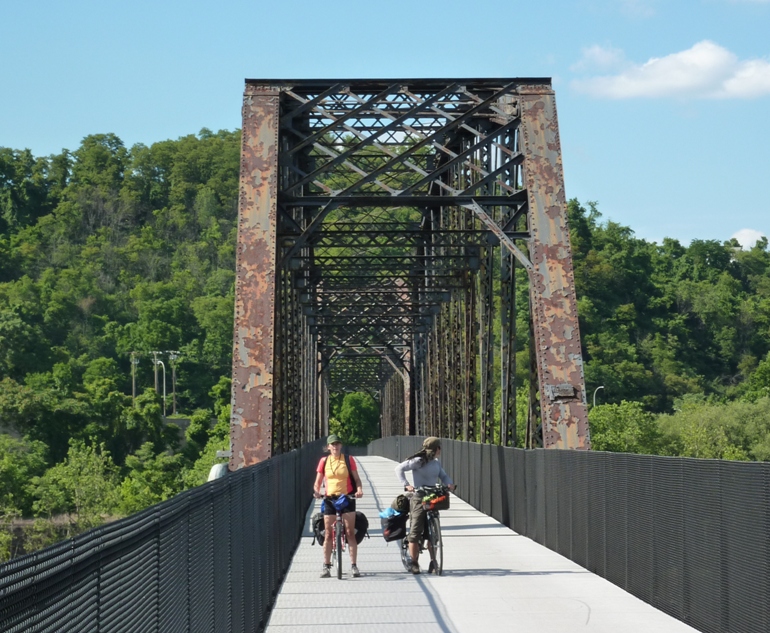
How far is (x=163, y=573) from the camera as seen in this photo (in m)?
5.71

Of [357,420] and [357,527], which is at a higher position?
[357,420]

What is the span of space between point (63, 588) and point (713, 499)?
6582 mm

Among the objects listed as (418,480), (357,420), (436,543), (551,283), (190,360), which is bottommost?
(436,543)

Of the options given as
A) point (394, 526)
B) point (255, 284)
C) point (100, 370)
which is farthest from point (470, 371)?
point (100, 370)

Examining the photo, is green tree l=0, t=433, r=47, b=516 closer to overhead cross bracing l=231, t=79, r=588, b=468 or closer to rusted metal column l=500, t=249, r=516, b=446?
overhead cross bracing l=231, t=79, r=588, b=468

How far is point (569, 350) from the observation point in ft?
59.3

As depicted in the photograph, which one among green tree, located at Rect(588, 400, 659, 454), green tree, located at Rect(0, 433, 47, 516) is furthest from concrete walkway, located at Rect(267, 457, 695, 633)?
green tree, located at Rect(0, 433, 47, 516)

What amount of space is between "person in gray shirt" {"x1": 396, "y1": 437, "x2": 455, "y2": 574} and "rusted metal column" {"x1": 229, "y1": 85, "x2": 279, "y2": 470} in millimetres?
3720

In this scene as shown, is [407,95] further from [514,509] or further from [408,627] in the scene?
[408,627]

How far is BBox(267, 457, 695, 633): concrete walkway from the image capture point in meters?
10.4

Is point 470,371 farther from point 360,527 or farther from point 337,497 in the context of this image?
point 337,497

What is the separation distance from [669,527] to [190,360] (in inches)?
6083

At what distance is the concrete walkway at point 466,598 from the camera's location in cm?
1038

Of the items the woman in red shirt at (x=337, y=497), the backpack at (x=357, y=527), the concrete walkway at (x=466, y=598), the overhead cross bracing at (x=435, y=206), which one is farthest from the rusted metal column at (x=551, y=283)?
the woman in red shirt at (x=337, y=497)
